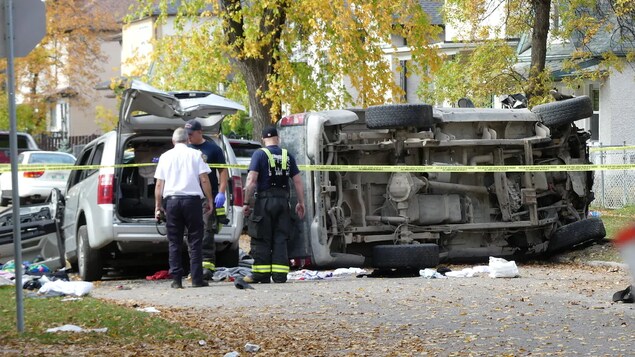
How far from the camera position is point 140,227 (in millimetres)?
13922

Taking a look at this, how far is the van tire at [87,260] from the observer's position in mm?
14211

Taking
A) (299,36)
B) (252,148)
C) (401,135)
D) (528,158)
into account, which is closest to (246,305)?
(401,135)

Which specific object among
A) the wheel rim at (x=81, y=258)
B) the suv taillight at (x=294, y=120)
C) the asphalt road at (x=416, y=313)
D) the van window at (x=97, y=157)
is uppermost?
the suv taillight at (x=294, y=120)

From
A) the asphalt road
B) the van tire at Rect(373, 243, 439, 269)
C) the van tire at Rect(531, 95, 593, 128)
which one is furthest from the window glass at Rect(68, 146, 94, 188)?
the van tire at Rect(531, 95, 593, 128)

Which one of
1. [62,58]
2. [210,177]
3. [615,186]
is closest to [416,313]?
[210,177]

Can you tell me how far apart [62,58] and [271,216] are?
163 ft

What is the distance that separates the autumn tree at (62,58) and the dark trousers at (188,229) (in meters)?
43.4

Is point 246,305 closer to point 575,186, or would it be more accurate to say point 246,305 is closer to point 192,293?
point 192,293

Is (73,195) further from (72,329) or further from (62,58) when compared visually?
(62,58)

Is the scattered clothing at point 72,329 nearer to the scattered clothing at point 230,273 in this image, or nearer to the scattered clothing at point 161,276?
the scattered clothing at point 230,273

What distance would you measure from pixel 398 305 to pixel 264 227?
2851mm

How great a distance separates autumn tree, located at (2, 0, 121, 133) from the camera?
57.2 m

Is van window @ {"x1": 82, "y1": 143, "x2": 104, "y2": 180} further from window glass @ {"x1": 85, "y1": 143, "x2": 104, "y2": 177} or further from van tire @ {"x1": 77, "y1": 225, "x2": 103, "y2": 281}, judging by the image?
van tire @ {"x1": 77, "y1": 225, "x2": 103, "y2": 281}

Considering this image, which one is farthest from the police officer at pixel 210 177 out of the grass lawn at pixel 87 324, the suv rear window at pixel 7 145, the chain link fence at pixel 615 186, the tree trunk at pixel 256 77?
the suv rear window at pixel 7 145
